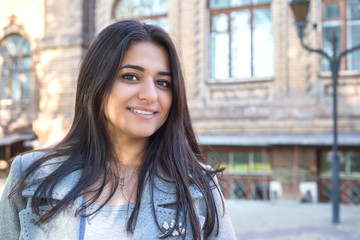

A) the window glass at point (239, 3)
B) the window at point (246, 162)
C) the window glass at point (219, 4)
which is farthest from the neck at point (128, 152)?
the window glass at point (219, 4)

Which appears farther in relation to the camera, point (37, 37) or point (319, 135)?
point (37, 37)

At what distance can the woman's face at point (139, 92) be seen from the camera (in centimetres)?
172

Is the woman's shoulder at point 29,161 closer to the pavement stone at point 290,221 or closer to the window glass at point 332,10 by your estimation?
the pavement stone at point 290,221

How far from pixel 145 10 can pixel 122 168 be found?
11.6 meters

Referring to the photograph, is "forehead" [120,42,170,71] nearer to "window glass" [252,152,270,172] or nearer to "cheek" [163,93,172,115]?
"cheek" [163,93,172,115]

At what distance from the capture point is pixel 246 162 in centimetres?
1179

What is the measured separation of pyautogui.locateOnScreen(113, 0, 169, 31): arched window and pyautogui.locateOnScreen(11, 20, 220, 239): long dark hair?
1086 centimetres

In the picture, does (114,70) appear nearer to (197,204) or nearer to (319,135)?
(197,204)

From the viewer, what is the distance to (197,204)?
1.73 m

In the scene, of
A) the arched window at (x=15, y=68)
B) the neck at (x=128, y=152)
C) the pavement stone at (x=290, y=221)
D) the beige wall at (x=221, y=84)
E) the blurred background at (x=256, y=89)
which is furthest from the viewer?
the arched window at (x=15, y=68)

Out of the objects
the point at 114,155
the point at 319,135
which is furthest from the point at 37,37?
the point at 114,155

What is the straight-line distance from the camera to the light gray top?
5.38ft

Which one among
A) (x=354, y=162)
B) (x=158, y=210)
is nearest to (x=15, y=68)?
(x=354, y=162)

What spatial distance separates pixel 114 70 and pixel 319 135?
31.9ft
